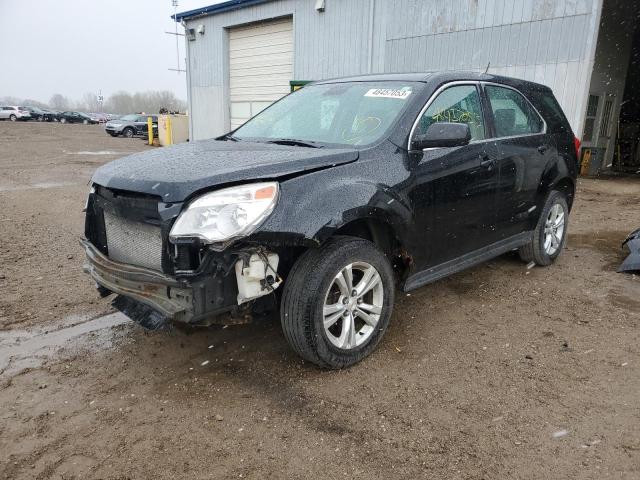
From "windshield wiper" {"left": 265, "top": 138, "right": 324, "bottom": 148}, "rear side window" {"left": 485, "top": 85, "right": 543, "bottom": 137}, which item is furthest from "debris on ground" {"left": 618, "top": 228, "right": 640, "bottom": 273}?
"windshield wiper" {"left": 265, "top": 138, "right": 324, "bottom": 148}

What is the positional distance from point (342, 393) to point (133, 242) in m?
1.47

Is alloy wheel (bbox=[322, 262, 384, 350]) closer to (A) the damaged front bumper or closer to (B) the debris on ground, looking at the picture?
(A) the damaged front bumper

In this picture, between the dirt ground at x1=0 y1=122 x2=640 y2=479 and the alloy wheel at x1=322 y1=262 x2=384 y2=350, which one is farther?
the alloy wheel at x1=322 y1=262 x2=384 y2=350

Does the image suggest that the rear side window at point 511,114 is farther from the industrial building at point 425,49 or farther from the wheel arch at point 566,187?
the industrial building at point 425,49

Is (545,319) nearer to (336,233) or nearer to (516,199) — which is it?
(516,199)

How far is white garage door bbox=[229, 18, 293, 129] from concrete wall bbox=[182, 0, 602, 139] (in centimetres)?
43

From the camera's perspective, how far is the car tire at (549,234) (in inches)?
189

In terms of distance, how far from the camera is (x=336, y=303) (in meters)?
2.97

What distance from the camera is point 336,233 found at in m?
3.05

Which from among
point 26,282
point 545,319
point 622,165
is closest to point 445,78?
point 545,319

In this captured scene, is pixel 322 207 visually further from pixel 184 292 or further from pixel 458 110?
pixel 458 110

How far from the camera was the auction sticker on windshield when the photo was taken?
3.49m

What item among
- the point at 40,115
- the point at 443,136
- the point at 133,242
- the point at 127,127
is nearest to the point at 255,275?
the point at 133,242

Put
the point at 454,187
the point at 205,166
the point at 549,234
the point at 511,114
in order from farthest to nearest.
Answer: the point at 549,234 → the point at 511,114 → the point at 454,187 → the point at 205,166
